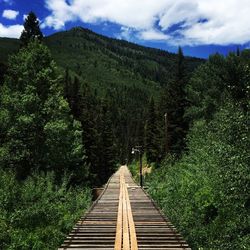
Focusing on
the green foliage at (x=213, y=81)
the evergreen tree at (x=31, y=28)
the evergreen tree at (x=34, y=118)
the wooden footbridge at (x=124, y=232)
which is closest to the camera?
the wooden footbridge at (x=124, y=232)

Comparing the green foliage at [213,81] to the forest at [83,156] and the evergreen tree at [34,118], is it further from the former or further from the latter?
the evergreen tree at [34,118]

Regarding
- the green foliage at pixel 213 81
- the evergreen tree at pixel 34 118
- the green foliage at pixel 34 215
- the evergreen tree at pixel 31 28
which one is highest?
the evergreen tree at pixel 31 28

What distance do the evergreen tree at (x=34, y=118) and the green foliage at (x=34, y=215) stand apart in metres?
4.47

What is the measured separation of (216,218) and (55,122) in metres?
16.8

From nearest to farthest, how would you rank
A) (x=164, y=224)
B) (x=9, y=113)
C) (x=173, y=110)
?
(x=164, y=224) → (x=9, y=113) → (x=173, y=110)

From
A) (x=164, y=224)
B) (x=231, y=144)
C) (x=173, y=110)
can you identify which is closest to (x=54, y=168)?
(x=164, y=224)

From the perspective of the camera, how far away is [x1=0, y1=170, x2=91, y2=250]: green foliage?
1695 centimetres

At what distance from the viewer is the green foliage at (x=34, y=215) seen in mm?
16953

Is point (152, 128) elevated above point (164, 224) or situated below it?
above

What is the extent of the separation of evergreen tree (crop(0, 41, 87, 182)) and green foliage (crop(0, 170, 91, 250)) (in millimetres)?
4472

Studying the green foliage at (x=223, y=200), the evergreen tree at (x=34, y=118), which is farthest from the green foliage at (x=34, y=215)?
the green foliage at (x=223, y=200)

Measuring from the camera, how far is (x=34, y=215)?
20406mm

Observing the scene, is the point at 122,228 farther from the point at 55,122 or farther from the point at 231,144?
the point at 55,122

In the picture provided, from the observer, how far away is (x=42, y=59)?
32.0 m
